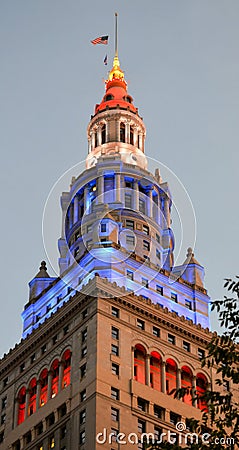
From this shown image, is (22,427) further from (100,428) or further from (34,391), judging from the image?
(100,428)

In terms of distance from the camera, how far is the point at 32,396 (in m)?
118

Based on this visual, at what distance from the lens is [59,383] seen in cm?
11275

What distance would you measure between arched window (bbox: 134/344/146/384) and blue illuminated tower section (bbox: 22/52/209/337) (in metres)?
7.96

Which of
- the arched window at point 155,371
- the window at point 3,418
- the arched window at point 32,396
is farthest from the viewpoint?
the window at point 3,418

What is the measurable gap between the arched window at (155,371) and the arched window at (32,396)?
14.1 metres

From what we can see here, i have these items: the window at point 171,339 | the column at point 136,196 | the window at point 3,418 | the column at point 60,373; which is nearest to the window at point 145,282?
the window at point 171,339

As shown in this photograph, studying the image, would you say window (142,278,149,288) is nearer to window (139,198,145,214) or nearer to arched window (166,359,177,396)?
arched window (166,359,177,396)

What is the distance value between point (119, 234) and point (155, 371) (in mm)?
21991

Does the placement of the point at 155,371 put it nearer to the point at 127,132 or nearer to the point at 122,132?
the point at 127,132

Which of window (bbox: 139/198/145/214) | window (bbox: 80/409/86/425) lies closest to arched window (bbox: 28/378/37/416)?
window (bbox: 80/409/86/425)

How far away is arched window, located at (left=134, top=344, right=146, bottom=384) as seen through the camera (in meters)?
111

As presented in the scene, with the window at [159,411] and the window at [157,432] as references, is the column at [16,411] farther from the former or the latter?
the window at [157,432]

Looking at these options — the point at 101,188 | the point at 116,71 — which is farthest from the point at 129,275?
the point at 116,71

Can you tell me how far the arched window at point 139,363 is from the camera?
111338mm
